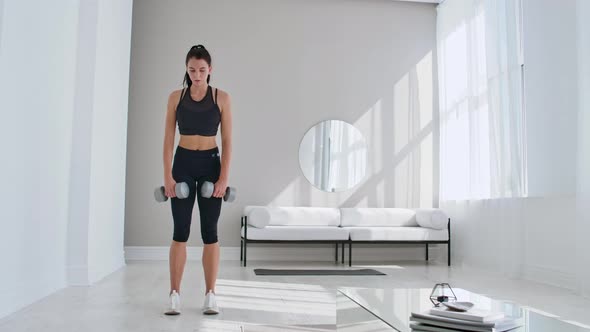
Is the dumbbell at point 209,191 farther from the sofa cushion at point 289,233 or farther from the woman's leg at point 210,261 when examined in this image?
the sofa cushion at point 289,233

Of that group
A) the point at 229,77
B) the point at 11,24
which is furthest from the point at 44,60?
the point at 229,77

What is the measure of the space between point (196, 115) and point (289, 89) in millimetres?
3512

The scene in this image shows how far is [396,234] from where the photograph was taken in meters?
5.80

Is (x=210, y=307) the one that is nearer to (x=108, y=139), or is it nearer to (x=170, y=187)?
(x=170, y=187)

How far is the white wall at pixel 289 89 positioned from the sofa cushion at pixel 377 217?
302mm

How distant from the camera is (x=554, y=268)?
4461mm

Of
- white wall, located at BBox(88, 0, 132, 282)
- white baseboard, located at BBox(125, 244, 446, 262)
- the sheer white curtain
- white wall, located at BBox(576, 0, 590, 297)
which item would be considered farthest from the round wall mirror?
white wall, located at BBox(576, 0, 590, 297)

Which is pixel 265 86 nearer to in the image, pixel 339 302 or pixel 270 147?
pixel 270 147

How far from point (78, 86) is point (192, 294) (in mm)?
1821

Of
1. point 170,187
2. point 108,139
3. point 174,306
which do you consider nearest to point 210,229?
point 170,187

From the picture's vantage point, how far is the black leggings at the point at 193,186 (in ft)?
10.0

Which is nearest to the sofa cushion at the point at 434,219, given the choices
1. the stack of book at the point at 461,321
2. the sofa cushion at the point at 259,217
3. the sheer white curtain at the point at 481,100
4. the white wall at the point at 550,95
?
the sheer white curtain at the point at 481,100

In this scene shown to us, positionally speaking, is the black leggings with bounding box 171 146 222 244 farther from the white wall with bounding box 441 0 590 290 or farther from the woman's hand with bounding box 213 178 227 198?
the white wall with bounding box 441 0 590 290

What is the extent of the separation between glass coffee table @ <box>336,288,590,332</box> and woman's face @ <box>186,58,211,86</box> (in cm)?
150
